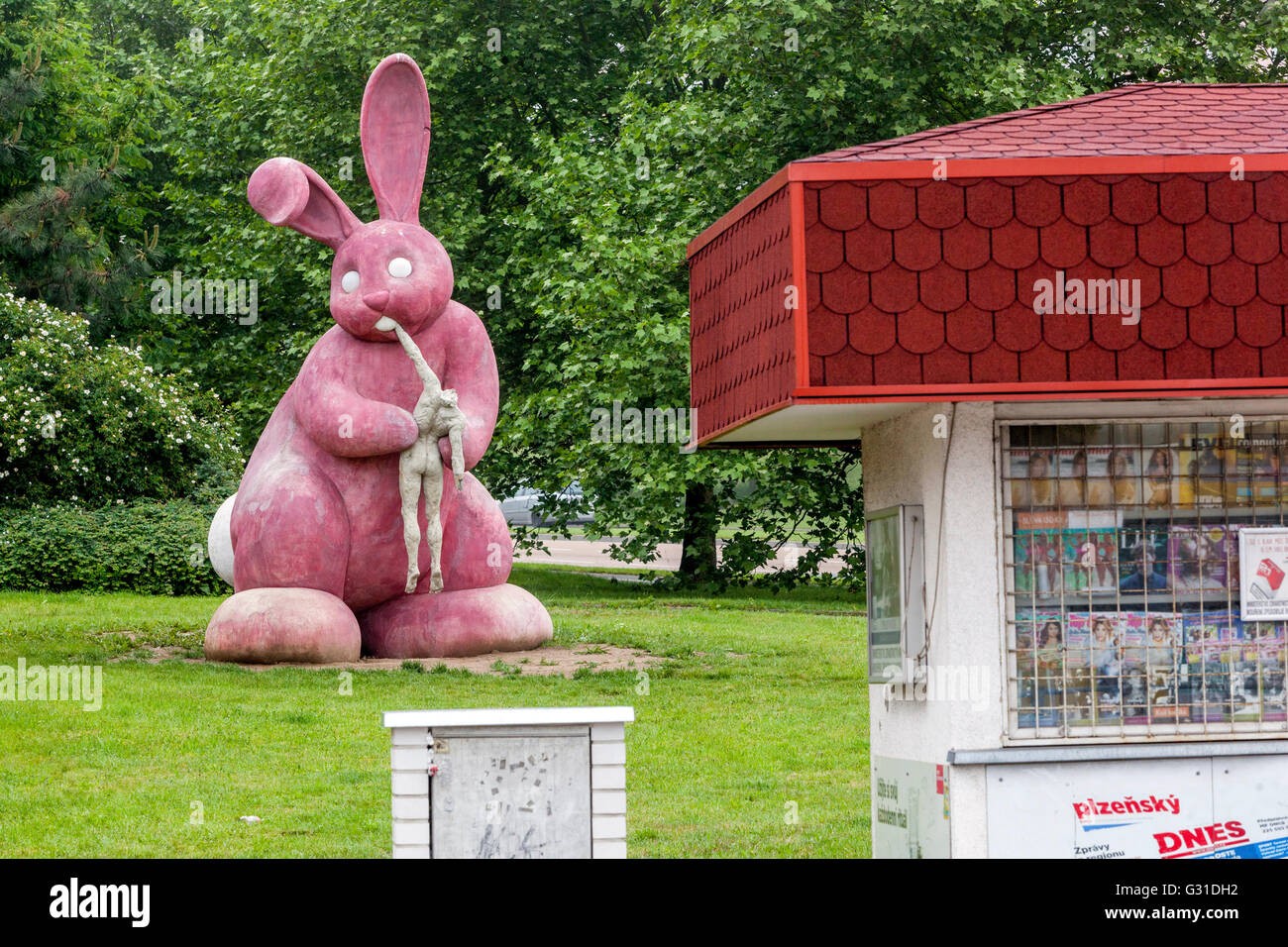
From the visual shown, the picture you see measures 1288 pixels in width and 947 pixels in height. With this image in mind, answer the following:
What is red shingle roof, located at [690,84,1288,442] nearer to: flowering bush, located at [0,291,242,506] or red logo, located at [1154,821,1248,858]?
red logo, located at [1154,821,1248,858]

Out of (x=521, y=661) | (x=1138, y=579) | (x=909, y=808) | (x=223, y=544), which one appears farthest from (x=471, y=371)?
(x=1138, y=579)

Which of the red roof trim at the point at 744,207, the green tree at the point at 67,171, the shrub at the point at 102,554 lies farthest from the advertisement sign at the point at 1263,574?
the green tree at the point at 67,171

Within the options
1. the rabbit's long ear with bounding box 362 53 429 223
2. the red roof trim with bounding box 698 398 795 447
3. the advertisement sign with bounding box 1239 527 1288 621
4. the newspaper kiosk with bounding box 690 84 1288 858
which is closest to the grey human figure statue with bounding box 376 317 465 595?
the rabbit's long ear with bounding box 362 53 429 223

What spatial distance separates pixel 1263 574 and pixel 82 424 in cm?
1692

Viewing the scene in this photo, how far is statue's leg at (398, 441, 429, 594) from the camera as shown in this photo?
12766mm

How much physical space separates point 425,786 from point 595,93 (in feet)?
73.1

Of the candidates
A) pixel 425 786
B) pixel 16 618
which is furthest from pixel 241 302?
pixel 425 786

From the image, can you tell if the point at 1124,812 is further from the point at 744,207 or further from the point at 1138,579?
the point at 744,207

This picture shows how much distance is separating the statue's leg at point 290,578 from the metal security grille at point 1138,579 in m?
7.67

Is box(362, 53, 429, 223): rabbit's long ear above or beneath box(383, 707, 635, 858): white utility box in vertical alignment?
above

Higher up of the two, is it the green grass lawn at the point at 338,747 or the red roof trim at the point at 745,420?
the red roof trim at the point at 745,420

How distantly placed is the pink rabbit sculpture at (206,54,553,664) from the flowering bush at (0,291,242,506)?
24.5 feet

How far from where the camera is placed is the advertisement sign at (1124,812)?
20.1ft

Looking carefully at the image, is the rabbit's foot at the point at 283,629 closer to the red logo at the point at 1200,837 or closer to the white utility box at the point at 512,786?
the white utility box at the point at 512,786
